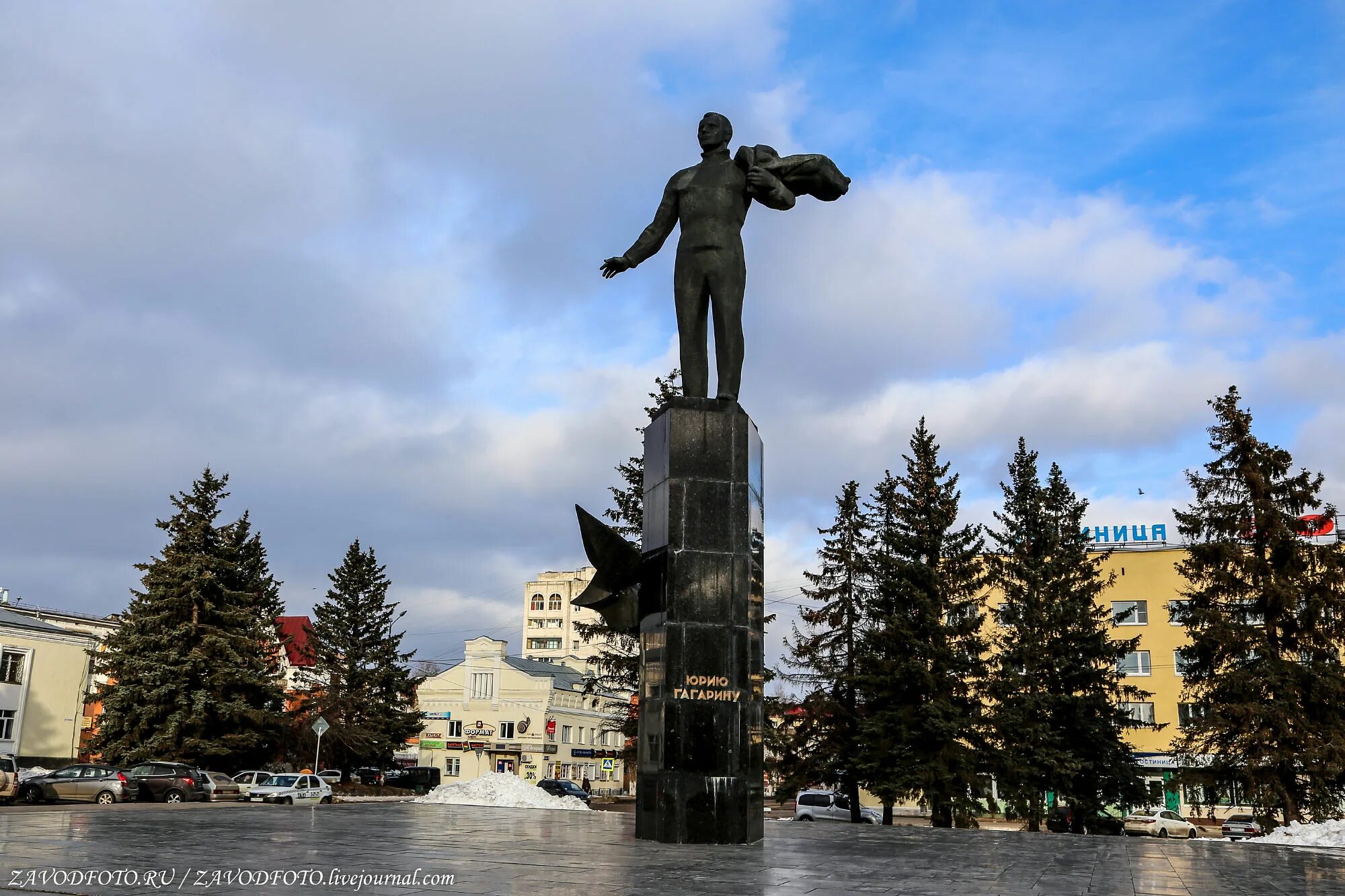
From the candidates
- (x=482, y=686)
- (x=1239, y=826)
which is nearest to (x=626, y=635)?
(x=1239, y=826)

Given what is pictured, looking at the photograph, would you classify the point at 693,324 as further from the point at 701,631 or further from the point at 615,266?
the point at 701,631

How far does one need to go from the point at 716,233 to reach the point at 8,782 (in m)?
22.2

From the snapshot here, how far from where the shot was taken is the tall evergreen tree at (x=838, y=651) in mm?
31047

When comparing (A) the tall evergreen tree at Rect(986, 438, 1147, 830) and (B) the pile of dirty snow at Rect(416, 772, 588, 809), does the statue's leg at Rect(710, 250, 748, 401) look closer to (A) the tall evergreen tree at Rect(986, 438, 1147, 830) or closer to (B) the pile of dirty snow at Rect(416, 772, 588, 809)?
(B) the pile of dirty snow at Rect(416, 772, 588, 809)

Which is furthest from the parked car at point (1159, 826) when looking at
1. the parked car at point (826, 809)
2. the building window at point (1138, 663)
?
the building window at point (1138, 663)

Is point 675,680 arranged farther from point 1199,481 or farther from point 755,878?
point 1199,481

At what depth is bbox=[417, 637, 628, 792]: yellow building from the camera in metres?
68.1

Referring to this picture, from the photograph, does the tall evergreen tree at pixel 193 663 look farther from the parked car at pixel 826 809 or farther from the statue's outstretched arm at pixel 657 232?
the statue's outstretched arm at pixel 657 232

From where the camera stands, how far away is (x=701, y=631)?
10422mm

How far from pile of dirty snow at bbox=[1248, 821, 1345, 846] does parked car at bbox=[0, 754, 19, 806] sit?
2504 cm

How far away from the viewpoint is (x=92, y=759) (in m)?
37.8

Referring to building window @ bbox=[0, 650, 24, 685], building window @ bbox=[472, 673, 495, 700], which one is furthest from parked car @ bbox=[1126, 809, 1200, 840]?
building window @ bbox=[0, 650, 24, 685]

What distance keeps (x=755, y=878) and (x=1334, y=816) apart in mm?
23649

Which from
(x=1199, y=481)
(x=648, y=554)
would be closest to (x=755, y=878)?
(x=648, y=554)
